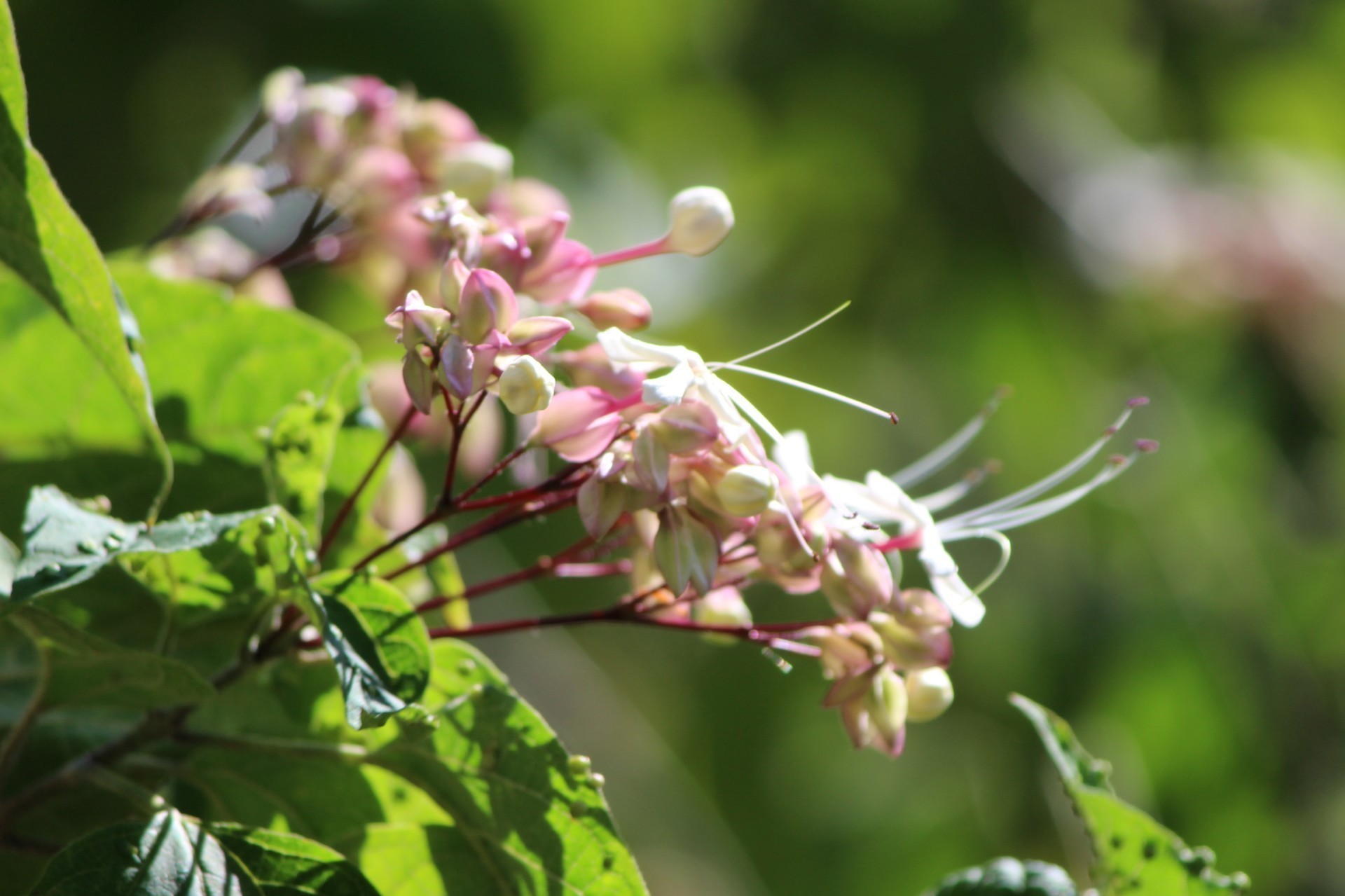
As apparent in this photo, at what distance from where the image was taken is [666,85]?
10.8 feet

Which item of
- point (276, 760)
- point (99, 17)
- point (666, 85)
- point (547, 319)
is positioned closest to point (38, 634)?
point (276, 760)

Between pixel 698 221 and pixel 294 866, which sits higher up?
pixel 698 221

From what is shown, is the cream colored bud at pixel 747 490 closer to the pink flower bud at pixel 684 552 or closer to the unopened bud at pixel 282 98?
the pink flower bud at pixel 684 552

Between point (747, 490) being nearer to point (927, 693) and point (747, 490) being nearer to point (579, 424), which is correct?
point (579, 424)

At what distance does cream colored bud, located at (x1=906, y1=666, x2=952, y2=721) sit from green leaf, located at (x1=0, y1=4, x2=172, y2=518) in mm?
478

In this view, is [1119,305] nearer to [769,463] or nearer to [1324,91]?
[1324,91]

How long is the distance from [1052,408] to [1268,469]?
560 millimetres

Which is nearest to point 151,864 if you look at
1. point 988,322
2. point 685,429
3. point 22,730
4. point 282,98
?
point 22,730

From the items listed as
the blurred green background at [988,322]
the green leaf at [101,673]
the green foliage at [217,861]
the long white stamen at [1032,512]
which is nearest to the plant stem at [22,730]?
the green leaf at [101,673]

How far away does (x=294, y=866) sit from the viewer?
79 centimetres

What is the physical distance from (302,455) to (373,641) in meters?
0.18

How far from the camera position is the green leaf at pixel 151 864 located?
73cm

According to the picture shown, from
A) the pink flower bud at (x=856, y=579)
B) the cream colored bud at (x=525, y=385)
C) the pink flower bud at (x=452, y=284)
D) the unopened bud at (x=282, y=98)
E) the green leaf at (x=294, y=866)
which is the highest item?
the unopened bud at (x=282, y=98)

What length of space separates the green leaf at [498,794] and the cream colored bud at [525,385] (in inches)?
6.8
